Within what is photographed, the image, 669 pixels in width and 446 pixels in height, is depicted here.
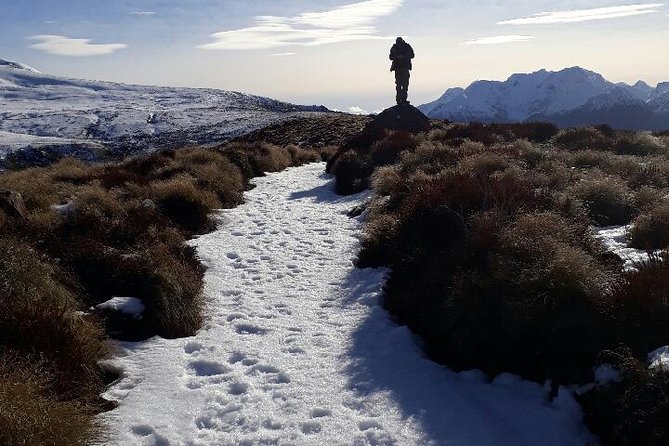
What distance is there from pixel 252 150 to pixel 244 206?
9.54m

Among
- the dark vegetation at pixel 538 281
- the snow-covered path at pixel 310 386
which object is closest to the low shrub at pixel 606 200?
the dark vegetation at pixel 538 281

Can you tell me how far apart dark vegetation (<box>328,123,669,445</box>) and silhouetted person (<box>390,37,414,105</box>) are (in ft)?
56.6

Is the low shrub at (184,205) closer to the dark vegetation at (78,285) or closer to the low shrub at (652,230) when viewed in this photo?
the dark vegetation at (78,285)

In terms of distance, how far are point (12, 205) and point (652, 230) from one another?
34.6 feet

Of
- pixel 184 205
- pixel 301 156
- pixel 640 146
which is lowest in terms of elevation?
pixel 184 205

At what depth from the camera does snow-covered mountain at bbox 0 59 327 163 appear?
2702 inches

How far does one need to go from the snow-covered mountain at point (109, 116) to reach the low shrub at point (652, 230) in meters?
58.8

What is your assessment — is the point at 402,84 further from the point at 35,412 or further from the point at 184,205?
the point at 35,412

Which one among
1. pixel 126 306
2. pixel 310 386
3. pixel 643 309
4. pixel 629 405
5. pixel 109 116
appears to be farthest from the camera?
pixel 109 116

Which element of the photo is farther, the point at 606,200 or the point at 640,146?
the point at 640,146

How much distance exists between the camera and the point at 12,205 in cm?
901

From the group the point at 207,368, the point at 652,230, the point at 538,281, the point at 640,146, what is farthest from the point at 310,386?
the point at 640,146

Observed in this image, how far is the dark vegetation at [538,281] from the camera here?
4336mm

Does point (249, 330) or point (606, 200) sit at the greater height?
point (606, 200)
